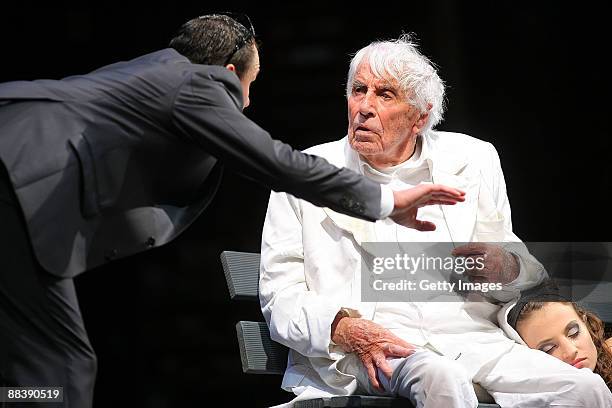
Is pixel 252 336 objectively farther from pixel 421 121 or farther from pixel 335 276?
pixel 421 121

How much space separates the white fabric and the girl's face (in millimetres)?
107

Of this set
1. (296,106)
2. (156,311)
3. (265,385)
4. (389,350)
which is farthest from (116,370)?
(389,350)

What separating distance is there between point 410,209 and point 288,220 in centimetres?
94

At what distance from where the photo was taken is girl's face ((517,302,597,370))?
4.23 m

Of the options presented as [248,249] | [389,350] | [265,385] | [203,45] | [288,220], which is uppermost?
[203,45]

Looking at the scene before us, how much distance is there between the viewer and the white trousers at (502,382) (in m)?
3.75

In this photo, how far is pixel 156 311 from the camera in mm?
5715

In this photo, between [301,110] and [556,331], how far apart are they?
1954mm

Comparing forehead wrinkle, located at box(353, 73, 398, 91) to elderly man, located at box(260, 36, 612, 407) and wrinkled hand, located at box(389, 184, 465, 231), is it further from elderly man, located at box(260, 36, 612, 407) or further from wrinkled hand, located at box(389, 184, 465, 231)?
wrinkled hand, located at box(389, 184, 465, 231)

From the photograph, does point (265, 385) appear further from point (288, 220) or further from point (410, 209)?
point (410, 209)

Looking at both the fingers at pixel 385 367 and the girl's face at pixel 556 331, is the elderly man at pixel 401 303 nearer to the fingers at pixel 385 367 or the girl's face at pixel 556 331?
the fingers at pixel 385 367

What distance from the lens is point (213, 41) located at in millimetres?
3457
